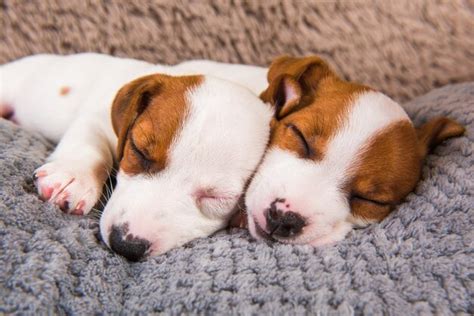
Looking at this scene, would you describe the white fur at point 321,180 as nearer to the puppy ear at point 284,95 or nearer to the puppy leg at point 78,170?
the puppy ear at point 284,95

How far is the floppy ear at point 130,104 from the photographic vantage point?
6.11 ft

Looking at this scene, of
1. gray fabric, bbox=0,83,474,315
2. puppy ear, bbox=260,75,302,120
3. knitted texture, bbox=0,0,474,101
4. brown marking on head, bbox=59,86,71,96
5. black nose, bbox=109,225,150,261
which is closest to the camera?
gray fabric, bbox=0,83,474,315

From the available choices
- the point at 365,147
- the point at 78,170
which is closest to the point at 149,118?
the point at 78,170

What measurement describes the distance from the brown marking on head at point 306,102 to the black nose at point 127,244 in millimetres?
627

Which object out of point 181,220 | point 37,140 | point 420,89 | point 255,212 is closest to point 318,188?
point 255,212

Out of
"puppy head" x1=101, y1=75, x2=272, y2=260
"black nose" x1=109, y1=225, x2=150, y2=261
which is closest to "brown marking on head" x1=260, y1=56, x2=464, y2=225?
"puppy head" x1=101, y1=75, x2=272, y2=260

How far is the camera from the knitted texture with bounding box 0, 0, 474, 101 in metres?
2.90

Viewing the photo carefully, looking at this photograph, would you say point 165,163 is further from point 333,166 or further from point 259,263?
point 333,166

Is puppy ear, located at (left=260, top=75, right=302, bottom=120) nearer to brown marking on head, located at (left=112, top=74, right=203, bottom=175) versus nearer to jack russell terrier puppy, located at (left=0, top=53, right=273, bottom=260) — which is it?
jack russell terrier puppy, located at (left=0, top=53, right=273, bottom=260)

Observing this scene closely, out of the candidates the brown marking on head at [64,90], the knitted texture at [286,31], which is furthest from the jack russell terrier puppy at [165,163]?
the knitted texture at [286,31]

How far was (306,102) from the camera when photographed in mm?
2020

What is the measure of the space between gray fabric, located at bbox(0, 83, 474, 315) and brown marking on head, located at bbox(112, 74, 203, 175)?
0.29m

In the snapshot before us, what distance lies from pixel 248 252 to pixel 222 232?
0.25 m

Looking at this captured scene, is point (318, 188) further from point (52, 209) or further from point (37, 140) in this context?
point (37, 140)
